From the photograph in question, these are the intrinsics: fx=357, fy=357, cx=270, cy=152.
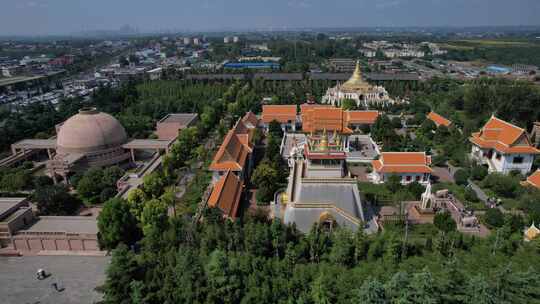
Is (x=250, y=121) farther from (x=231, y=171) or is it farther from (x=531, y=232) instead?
(x=531, y=232)

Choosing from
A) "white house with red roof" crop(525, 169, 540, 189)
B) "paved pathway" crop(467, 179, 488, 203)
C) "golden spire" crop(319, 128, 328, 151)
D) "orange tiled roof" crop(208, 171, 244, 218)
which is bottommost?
"paved pathway" crop(467, 179, 488, 203)

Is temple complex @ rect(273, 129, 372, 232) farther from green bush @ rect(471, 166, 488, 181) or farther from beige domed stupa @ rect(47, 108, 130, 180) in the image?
beige domed stupa @ rect(47, 108, 130, 180)

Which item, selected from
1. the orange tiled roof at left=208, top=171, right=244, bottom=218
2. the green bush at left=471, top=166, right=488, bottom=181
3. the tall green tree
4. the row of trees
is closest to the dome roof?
the orange tiled roof at left=208, top=171, right=244, bottom=218

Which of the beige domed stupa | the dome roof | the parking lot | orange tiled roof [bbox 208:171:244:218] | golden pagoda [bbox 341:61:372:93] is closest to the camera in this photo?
the parking lot

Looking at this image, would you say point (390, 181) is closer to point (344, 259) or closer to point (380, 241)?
point (380, 241)

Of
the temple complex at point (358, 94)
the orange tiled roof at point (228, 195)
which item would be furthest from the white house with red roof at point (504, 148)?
the temple complex at point (358, 94)

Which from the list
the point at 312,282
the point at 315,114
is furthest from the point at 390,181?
the point at 312,282

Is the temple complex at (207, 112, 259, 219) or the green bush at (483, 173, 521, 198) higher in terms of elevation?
the temple complex at (207, 112, 259, 219)
